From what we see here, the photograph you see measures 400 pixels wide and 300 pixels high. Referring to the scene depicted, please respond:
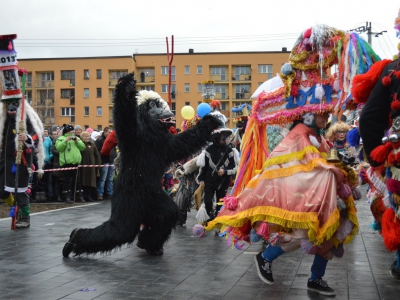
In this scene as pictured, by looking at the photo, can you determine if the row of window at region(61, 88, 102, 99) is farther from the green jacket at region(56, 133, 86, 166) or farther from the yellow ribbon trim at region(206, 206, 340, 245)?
the yellow ribbon trim at region(206, 206, 340, 245)

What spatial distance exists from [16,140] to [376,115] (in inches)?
247

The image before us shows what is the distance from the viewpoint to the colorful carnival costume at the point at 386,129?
12.9 ft

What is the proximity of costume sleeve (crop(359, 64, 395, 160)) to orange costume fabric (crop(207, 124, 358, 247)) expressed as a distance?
64cm

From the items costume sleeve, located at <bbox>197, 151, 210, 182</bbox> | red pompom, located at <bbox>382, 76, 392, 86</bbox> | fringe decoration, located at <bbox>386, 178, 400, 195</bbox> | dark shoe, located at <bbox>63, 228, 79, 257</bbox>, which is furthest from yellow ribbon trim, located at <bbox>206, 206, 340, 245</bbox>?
costume sleeve, located at <bbox>197, 151, 210, 182</bbox>

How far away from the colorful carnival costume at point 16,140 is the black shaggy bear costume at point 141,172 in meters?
2.75

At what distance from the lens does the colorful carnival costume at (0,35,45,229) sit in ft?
28.5

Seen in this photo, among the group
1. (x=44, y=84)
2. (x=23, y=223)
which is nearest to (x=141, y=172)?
(x=23, y=223)

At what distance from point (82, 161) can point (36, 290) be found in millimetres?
9411

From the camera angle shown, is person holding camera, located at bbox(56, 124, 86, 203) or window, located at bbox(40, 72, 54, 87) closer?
person holding camera, located at bbox(56, 124, 86, 203)

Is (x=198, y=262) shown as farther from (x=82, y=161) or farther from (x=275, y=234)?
(x=82, y=161)

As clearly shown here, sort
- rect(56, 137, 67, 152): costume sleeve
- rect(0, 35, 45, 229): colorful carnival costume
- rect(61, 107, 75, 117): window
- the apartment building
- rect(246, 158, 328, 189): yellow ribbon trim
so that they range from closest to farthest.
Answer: rect(246, 158, 328, 189): yellow ribbon trim, rect(0, 35, 45, 229): colorful carnival costume, rect(56, 137, 67, 152): costume sleeve, the apartment building, rect(61, 107, 75, 117): window

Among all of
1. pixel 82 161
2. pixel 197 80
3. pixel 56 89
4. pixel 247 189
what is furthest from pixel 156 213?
pixel 56 89

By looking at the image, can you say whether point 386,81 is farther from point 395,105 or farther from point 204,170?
point 204,170

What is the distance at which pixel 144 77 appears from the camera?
217 feet
